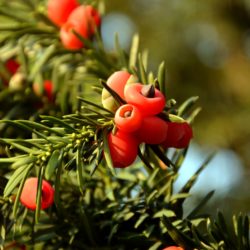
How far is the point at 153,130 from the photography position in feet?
1.39

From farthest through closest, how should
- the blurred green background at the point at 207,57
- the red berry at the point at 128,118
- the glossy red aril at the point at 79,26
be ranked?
1. the blurred green background at the point at 207,57
2. the glossy red aril at the point at 79,26
3. the red berry at the point at 128,118

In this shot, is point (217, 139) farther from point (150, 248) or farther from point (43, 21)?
point (150, 248)

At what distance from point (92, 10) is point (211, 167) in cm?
118

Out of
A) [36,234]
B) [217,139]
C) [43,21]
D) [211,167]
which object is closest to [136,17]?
[217,139]

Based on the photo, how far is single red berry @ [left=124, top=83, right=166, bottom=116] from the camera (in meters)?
0.42

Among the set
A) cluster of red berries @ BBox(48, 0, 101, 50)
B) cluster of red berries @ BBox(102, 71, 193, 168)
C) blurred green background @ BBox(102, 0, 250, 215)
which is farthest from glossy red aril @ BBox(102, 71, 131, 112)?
blurred green background @ BBox(102, 0, 250, 215)

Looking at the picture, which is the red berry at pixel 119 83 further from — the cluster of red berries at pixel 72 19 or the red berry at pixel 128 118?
the cluster of red berries at pixel 72 19

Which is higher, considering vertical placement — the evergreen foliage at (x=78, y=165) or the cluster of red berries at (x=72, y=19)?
the cluster of red berries at (x=72, y=19)

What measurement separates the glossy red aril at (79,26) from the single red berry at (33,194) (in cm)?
22

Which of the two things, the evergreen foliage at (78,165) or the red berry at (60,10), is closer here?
the evergreen foliage at (78,165)

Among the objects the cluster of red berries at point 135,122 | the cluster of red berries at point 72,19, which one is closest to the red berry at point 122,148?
the cluster of red berries at point 135,122

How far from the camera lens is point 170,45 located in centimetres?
253

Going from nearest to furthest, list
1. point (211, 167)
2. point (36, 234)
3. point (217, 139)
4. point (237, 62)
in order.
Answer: point (36, 234) < point (211, 167) < point (217, 139) < point (237, 62)

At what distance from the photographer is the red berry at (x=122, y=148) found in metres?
0.42
